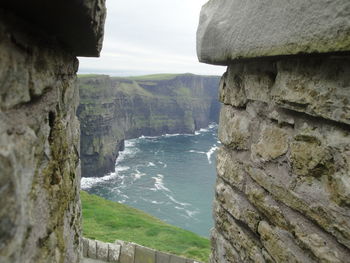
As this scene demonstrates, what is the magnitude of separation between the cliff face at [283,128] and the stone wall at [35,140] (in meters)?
0.94

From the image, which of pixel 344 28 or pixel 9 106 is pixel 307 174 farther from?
pixel 9 106

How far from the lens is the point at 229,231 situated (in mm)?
2721

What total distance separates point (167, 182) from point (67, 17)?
156 feet

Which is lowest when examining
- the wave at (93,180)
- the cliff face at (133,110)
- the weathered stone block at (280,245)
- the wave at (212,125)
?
the wave at (93,180)

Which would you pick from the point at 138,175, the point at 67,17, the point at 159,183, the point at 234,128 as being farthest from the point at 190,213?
the point at 67,17

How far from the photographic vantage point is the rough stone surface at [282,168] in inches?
65.2

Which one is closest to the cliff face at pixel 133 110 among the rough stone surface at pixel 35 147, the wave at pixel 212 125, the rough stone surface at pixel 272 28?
the wave at pixel 212 125

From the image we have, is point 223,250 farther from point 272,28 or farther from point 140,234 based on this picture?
point 140,234

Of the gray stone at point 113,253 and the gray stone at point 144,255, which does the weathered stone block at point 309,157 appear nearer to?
the gray stone at point 144,255

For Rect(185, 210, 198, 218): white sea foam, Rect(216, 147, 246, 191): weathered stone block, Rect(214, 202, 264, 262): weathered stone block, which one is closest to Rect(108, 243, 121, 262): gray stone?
Rect(214, 202, 264, 262): weathered stone block

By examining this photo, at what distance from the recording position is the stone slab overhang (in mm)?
1188

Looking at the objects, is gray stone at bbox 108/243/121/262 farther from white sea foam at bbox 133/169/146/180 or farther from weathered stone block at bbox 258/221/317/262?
white sea foam at bbox 133/169/146/180

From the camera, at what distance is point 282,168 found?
6.76ft

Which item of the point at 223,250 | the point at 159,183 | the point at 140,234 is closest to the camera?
the point at 223,250
